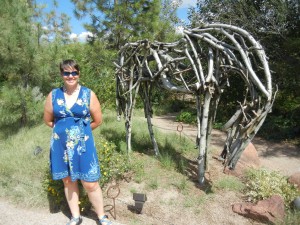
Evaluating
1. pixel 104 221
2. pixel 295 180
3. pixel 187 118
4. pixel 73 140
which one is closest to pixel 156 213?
pixel 104 221

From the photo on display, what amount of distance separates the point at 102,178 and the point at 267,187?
2.27 m

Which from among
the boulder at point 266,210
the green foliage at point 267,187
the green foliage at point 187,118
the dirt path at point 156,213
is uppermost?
the green foliage at point 187,118

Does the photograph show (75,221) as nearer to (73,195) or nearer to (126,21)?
(73,195)

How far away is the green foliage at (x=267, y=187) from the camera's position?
13.8 feet

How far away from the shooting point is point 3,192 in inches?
171

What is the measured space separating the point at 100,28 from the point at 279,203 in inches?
460

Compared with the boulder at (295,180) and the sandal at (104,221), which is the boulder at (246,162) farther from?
the sandal at (104,221)

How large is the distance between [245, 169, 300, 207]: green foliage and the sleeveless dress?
→ 2274mm

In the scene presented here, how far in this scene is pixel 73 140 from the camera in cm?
313

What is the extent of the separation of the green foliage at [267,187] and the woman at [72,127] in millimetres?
2262

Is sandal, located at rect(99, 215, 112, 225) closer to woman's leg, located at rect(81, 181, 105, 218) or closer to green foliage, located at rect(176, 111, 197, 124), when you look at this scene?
woman's leg, located at rect(81, 181, 105, 218)

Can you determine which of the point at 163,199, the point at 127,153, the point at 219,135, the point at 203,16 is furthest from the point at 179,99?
the point at 163,199

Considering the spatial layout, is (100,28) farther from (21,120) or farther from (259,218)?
(259,218)

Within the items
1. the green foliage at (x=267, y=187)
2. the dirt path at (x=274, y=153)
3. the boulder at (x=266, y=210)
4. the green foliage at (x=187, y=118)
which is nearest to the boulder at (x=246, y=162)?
the green foliage at (x=267, y=187)
